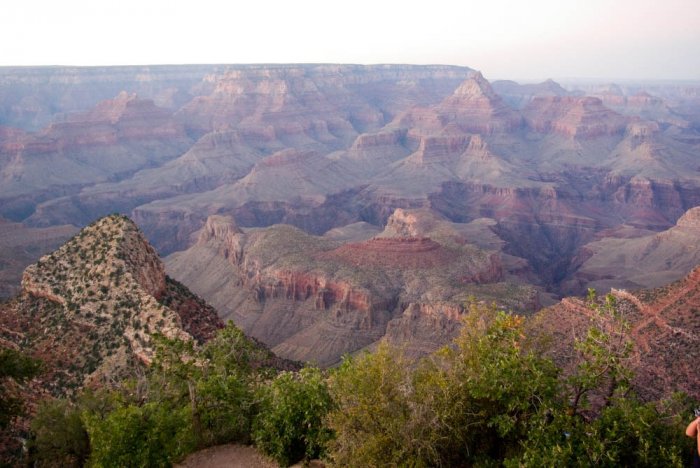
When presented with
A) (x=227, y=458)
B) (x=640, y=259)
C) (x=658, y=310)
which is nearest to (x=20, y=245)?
(x=227, y=458)

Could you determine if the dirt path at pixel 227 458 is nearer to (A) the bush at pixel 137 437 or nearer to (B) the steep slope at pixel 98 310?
(A) the bush at pixel 137 437

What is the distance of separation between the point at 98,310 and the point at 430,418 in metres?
26.9

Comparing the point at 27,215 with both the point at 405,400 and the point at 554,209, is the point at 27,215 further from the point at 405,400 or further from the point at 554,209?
the point at 405,400

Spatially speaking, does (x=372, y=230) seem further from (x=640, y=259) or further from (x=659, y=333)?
(x=659, y=333)

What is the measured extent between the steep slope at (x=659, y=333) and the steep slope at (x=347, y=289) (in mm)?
22102

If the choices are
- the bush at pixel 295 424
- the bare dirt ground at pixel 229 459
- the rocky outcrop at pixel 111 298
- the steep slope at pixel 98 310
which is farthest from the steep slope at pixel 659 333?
the steep slope at pixel 98 310

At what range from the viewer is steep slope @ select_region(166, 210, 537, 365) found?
70188 mm

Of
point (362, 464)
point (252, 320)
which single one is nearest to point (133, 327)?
point (362, 464)

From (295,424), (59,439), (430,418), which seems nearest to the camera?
(430,418)

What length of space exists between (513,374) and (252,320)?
2657 inches

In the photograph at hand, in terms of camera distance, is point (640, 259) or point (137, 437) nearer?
point (137, 437)

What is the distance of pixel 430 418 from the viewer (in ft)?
61.9

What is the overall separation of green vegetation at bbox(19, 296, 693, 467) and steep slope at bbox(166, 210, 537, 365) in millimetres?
41768

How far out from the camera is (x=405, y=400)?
19.9 metres
